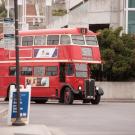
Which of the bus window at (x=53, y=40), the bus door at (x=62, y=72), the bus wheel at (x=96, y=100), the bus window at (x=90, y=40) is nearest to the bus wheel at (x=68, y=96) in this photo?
the bus door at (x=62, y=72)

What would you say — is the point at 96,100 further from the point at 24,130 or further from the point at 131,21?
the point at 24,130

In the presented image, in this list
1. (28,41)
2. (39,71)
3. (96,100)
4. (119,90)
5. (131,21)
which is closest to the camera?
(96,100)

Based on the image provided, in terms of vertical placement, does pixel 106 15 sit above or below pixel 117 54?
above

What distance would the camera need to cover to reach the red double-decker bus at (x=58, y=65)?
1618 inches

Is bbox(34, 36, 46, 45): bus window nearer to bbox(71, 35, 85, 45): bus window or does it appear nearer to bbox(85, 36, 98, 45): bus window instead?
bbox(71, 35, 85, 45): bus window

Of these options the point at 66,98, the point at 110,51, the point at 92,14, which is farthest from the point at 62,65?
the point at 92,14

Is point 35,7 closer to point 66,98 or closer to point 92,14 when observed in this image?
point 92,14

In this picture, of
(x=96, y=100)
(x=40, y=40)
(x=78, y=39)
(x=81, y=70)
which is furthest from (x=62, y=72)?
(x=96, y=100)

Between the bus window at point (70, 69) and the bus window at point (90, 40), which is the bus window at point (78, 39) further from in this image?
the bus window at point (70, 69)

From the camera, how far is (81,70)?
41.3 m

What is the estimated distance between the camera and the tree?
176 feet

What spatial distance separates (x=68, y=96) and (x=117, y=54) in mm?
14376

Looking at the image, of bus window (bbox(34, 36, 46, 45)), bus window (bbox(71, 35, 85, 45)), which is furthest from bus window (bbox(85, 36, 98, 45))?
bus window (bbox(34, 36, 46, 45))

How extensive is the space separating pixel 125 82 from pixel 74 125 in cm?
3112
